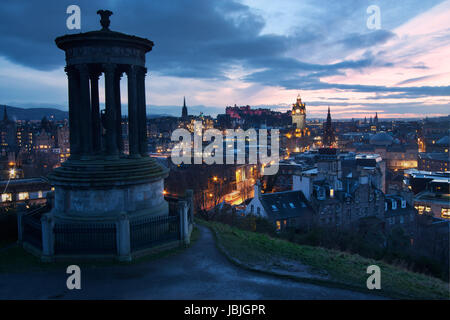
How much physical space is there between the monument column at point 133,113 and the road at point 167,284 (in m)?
6.12

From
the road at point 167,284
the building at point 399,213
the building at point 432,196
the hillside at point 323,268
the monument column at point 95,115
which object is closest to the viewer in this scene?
the road at point 167,284

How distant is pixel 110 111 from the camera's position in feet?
55.1

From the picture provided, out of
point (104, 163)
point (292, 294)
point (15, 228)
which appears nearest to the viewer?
point (292, 294)

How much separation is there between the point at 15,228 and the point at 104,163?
619cm

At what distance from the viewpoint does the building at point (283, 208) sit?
37000mm

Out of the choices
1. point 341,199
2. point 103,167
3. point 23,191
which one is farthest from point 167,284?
point 23,191

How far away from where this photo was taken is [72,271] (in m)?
13.4

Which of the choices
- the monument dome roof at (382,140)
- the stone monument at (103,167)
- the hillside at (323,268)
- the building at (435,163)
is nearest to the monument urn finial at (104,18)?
the stone monument at (103,167)

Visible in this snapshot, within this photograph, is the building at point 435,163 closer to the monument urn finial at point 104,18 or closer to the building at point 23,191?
the building at point 23,191

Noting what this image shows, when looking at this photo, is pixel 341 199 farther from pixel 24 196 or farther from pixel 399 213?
pixel 24 196

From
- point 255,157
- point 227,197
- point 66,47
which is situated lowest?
point 227,197
